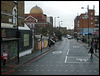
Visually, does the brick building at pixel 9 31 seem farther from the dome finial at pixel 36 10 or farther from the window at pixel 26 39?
the dome finial at pixel 36 10

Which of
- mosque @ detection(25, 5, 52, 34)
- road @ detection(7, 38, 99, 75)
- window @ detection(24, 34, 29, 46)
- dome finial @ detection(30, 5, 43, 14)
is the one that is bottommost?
road @ detection(7, 38, 99, 75)

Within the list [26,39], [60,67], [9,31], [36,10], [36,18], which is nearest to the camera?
[60,67]

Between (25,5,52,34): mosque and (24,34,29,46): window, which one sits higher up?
(25,5,52,34): mosque

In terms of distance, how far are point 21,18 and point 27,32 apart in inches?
102

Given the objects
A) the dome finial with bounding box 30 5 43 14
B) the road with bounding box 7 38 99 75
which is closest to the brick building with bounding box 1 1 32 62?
the road with bounding box 7 38 99 75

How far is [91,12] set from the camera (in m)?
93.5

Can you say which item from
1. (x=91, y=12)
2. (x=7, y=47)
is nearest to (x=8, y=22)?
(x=7, y=47)

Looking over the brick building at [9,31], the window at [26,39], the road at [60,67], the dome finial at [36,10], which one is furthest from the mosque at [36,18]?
the road at [60,67]

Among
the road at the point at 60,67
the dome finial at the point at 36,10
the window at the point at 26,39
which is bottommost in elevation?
the road at the point at 60,67

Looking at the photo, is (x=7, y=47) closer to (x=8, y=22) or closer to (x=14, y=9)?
(x=8, y=22)

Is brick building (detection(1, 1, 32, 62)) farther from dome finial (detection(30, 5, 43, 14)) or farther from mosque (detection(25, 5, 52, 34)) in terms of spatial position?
dome finial (detection(30, 5, 43, 14))

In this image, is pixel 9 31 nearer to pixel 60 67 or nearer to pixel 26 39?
pixel 26 39

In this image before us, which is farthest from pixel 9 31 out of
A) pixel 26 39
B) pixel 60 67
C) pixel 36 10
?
pixel 36 10

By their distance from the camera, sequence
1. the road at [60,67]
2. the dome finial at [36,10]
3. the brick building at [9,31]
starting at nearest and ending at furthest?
the road at [60,67], the brick building at [9,31], the dome finial at [36,10]
